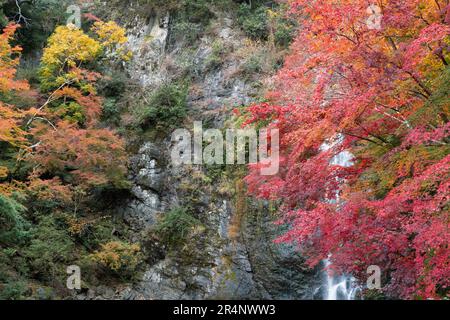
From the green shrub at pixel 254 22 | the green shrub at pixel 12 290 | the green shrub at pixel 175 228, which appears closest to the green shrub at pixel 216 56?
the green shrub at pixel 254 22

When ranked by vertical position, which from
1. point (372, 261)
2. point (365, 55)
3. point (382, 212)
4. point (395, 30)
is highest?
point (395, 30)

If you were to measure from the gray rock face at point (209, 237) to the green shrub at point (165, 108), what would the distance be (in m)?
0.47

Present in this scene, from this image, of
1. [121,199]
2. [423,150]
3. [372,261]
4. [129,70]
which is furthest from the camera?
[129,70]

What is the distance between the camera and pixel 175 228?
14.2 metres

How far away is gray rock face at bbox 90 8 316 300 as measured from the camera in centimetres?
1299

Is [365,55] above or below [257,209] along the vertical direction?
above

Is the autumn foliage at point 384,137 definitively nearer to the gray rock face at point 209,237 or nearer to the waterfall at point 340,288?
the waterfall at point 340,288

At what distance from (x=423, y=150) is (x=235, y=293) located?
756cm

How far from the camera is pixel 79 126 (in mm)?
16922

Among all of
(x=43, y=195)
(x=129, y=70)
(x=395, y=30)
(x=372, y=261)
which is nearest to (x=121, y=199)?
(x=43, y=195)

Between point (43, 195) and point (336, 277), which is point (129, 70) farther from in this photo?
point (336, 277)

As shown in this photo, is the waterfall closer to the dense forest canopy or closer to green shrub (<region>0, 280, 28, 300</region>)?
the dense forest canopy

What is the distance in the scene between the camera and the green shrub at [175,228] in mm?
14148

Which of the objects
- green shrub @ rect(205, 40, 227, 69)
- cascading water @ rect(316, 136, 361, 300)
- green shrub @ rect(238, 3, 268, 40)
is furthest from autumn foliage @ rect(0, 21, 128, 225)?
cascading water @ rect(316, 136, 361, 300)
